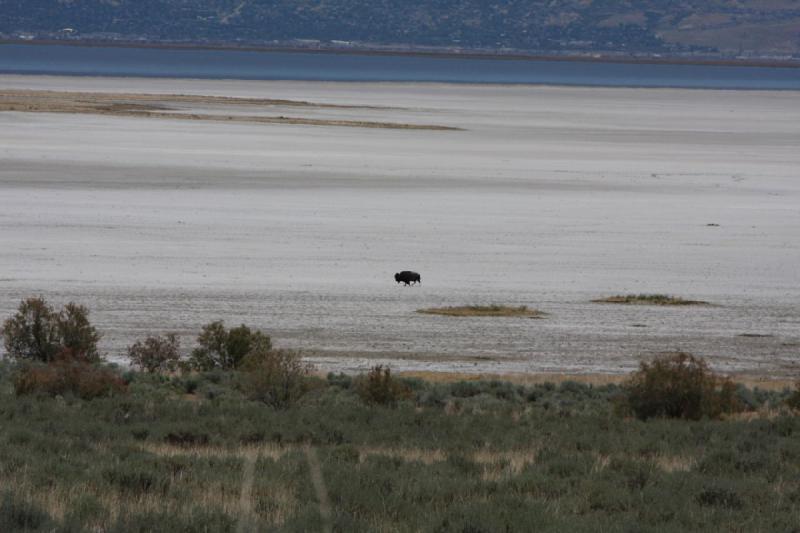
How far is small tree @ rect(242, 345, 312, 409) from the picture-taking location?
15.0 meters

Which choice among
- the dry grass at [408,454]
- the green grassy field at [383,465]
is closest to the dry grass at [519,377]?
the green grassy field at [383,465]

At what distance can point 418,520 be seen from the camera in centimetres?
893

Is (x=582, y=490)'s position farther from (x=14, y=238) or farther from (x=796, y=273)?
(x=14, y=238)

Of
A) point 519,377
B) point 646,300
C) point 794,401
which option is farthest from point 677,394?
point 646,300

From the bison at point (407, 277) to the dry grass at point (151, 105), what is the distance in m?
40.3

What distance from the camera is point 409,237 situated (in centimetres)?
3177

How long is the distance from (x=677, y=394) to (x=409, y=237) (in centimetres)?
1699

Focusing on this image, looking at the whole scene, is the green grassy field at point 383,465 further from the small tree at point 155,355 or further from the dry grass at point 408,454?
the small tree at point 155,355

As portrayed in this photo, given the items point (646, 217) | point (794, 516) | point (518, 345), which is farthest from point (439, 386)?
point (646, 217)

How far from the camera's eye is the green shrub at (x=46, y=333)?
18.0m

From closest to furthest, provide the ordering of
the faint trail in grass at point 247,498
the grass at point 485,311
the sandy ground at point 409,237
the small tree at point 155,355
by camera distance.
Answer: the faint trail in grass at point 247,498, the small tree at point 155,355, the sandy ground at point 409,237, the grass at point 485,311

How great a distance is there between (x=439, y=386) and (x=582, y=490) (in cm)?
625

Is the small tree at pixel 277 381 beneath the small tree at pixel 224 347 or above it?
above

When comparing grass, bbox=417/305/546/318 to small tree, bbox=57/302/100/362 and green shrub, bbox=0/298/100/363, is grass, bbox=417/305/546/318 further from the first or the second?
small tree, bbox=57/302/100/362
